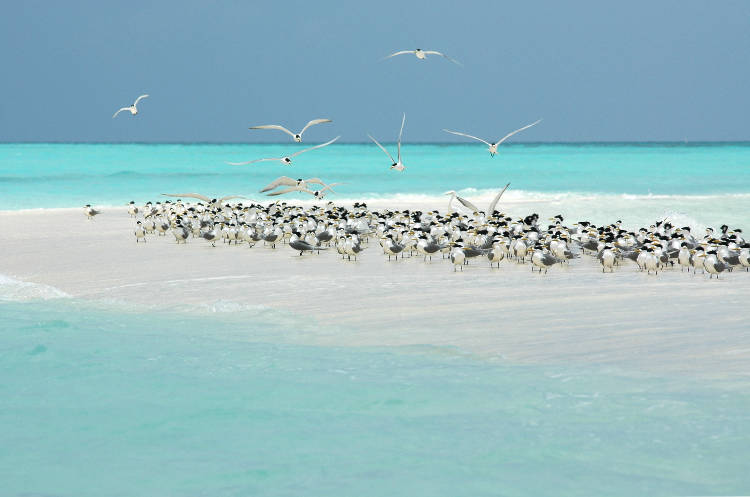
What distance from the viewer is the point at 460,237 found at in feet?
44.6

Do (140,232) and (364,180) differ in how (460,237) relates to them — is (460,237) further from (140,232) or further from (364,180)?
(364,180)

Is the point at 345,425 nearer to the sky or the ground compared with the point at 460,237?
nearer to the ground

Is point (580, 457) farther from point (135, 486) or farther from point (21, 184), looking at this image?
point (21, 184)

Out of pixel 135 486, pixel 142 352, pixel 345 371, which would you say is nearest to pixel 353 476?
pixel 135 486

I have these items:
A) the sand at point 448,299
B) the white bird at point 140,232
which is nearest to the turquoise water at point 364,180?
the white bird at point 140,232

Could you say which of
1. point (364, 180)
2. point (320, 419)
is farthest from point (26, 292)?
point (364, 180)

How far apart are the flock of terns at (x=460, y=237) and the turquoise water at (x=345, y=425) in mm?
5334

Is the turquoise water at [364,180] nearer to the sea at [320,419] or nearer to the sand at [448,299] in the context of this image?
the sand at [448,299]

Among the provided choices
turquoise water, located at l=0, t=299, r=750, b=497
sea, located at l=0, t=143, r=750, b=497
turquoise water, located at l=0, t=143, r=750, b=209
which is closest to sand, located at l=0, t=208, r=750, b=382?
sea, located at l=0, t=143, r=750, b=497

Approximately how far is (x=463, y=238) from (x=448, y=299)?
3.75 metres

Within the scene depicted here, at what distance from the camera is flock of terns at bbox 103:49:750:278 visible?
11.9 m

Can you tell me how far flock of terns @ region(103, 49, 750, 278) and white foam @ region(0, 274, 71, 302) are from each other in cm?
437

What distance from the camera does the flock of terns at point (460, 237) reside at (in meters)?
11.9

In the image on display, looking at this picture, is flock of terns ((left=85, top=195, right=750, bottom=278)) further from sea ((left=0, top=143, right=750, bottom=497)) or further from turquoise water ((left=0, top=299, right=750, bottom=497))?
turquoise water ((left=0, top=299, right=750, bottom=497))
